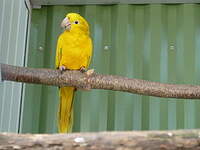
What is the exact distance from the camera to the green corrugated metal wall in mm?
2879

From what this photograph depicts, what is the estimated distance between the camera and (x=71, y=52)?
101 inches

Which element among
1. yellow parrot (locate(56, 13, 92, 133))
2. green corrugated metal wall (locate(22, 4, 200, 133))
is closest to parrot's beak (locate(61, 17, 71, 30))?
yellow parrot (locate(56, 13, 92, 133))

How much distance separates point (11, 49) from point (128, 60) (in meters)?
0.86

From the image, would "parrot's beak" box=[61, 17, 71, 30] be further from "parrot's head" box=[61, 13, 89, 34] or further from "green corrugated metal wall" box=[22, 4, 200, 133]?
"green corrugated metal wall" box=[22, 4, 200, 133]

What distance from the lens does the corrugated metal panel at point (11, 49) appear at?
2.48 metres

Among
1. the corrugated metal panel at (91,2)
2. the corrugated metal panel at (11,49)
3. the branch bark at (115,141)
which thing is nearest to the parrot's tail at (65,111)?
the corrugated metal panel at (11,49)

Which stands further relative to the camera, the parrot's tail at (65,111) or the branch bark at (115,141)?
the parrot's tail at (65,111)

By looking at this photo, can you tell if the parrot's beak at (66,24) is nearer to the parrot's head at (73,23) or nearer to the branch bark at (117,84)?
the parrot's head at (73,23)

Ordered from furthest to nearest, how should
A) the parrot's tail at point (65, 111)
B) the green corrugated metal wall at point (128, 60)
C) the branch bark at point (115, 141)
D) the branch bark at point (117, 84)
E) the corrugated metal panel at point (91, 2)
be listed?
the corrugated metal panel at point (91, 2) < the green corrugated metal wall at point (128, 60) < the parrot's tail at point (65, 111) < the branch bark at point (117, 84) < the branch bark at point (115, 141)

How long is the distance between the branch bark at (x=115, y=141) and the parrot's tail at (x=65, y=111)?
1.50m

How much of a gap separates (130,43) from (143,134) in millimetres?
2104

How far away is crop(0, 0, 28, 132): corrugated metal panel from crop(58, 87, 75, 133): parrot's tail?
1.14ft

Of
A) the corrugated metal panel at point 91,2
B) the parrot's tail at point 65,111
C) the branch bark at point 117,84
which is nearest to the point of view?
the branch bark at point 117,84

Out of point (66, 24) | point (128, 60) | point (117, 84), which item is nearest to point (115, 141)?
point (117, 84)
